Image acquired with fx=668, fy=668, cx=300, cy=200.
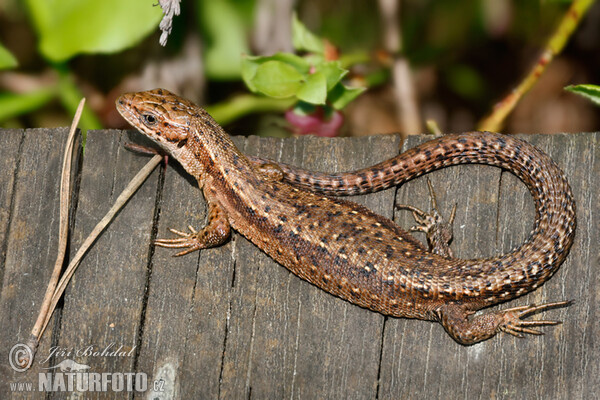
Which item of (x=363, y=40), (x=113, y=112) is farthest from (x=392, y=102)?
(x=113, y=112)

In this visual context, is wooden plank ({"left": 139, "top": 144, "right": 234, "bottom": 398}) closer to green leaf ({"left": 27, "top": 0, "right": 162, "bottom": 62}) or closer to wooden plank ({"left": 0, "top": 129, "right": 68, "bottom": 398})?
wooden plank ({"left": 0, "top": 129, "right": 68, "bottom": 398})

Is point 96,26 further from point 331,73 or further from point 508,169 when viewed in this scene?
point 508,169

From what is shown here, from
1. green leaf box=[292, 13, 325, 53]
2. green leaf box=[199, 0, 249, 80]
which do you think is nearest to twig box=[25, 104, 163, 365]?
green leaf box=[292, 13, 325, 53]

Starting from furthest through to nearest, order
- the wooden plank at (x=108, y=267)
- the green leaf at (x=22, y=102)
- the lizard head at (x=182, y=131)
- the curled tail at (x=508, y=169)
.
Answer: the green leaf at (x=22, y=102)
the lizard head at (x=182, y=131)
the wooden plank at (x=108, y=267)
the curled tail at (x=508, y=169)

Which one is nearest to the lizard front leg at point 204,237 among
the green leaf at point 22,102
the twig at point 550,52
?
the green leaf at point 22,102

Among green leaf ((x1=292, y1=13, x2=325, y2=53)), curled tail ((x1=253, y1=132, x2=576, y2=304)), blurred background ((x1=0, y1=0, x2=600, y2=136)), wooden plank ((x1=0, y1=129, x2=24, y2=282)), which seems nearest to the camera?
curled tail ((x1=253, y1=132, x2=576, y2=304))

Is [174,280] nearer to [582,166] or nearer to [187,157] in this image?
[187,157]

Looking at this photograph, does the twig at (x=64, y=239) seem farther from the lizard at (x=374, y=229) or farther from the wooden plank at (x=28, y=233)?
the lizard at (x=374, y=229)
